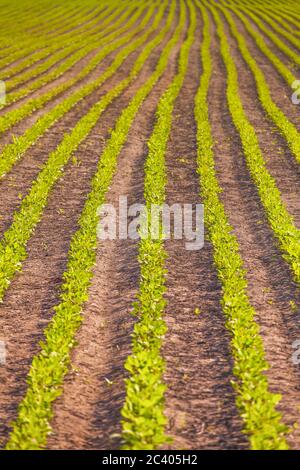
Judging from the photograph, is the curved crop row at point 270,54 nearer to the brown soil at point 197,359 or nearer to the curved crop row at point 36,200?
the curved crop row at point 36,200

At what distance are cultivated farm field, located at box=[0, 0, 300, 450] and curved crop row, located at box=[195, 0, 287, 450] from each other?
3 cm

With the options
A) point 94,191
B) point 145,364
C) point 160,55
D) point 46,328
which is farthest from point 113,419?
point 160,55

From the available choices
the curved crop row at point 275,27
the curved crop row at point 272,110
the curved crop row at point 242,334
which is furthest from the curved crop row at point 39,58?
the curved crop row at point 242,334

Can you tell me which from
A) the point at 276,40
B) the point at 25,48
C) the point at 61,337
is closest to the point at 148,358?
the point at 61,337

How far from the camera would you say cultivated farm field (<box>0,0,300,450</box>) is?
772cm

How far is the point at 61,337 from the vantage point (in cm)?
912

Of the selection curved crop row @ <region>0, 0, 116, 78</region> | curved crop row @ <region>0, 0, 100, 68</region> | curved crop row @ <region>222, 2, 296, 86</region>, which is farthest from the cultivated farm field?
curved crop row @ <region>0, 0, 100, 68</region>

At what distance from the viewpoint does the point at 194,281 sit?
11.5 metres

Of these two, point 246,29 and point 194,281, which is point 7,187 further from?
point 246,29

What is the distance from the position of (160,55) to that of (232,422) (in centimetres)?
3422

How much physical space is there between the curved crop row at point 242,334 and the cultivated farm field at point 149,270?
0.03 metres

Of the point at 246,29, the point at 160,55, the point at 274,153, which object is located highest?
the point at 246,29

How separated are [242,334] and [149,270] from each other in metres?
3.08

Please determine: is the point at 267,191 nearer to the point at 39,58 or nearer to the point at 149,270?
the point at 149,270
